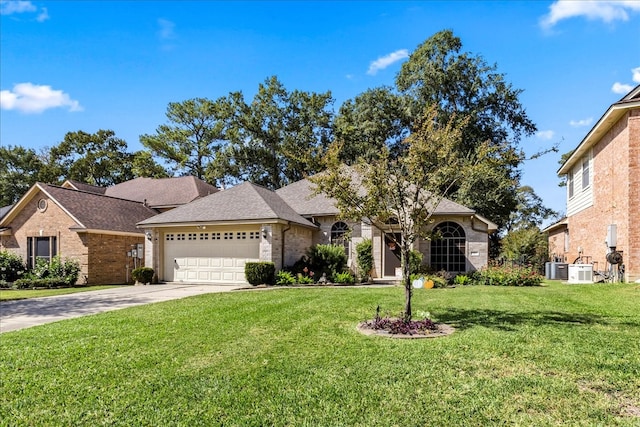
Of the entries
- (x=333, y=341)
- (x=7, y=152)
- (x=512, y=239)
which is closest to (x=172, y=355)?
(x=333, y=341)

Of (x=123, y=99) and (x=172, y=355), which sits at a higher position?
(x=123, y=99)

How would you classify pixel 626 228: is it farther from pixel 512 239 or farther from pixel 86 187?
pixel 86 187

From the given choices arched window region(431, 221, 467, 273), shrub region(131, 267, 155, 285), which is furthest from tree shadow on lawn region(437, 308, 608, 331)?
shrub region(131, 267, 155, 285)

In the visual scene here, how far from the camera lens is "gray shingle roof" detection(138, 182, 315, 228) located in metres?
16.0

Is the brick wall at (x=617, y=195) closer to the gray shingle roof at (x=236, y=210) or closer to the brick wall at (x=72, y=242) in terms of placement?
the gray shingle roof at (x=236, y=210)

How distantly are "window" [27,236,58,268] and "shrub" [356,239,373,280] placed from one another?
13.9m

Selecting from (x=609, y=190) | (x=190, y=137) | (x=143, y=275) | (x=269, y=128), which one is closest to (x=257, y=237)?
(x=143, y=275)

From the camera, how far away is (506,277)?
14.9 m

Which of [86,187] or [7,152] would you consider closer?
[86,187]

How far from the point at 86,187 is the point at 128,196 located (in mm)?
3933

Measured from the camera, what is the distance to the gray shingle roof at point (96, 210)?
18234mm

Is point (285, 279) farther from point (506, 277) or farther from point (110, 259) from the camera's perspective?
point (110, 259)

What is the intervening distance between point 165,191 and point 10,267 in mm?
Answer: 9071

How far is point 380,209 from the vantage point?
24.3ft
